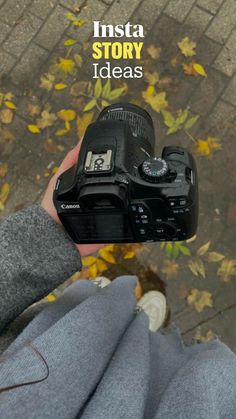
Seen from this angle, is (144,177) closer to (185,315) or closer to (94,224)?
(94,224)

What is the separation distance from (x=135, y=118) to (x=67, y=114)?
110 centimetres

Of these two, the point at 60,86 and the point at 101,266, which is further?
the point at 60,86

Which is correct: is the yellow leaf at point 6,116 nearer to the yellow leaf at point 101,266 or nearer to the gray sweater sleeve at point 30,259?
the yellow leaf at point 101,266

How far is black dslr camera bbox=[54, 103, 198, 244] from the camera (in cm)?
144

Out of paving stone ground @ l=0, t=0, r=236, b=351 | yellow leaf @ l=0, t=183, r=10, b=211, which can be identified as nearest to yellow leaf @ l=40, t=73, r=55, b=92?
paving stone ground @ l=0, t=0, r=236, b=351

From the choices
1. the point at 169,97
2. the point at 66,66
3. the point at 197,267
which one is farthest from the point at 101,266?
the point at 66,66

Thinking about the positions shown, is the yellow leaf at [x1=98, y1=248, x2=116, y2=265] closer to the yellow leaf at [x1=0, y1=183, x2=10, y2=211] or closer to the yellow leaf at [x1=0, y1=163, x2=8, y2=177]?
the yellow leaf at [x1=0, y1=183, x2=10, y2=211]

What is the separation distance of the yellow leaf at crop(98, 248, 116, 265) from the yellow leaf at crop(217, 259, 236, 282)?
575 millimetres

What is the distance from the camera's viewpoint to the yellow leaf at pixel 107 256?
101 inches

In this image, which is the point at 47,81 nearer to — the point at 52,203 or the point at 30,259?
the point at 52,203

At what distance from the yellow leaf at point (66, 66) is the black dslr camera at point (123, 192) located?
4.93 feet

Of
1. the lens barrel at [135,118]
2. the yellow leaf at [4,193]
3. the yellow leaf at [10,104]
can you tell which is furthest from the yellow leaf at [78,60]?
the lens barrel at [135,118]

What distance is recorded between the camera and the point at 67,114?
2900 millimetres

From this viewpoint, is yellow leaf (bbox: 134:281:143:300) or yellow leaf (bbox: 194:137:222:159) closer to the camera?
yellow leaf (bbox: 134:281:143:300)
